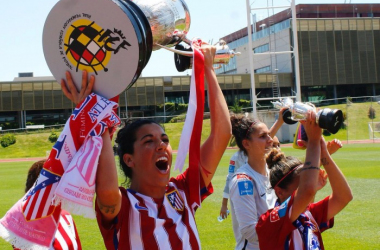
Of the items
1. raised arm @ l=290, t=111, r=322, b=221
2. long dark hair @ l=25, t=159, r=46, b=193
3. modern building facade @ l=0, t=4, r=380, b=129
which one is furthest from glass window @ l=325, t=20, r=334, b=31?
raised arm @ l=290, t=111, r=322, b=221

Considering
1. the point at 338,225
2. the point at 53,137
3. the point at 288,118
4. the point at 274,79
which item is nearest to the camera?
the point at 288,118

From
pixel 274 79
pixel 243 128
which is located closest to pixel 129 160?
pixel 243 128

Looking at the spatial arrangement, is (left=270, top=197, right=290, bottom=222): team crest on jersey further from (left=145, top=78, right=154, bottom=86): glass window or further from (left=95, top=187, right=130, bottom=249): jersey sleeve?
(left=145, top=78, right=154, bottom=86): glass window

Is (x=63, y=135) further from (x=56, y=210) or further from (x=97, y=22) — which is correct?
(x=97, y=22)

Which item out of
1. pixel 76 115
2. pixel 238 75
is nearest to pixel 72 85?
pixel 76 115

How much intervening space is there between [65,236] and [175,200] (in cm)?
111

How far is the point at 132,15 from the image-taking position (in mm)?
2338

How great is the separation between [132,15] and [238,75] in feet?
203

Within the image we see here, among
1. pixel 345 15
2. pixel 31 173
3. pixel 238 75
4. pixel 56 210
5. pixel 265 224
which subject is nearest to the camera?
pixel 56 210

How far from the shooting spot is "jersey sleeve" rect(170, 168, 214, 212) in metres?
2.91

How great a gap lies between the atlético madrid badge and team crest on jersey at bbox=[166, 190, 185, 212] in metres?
0.77

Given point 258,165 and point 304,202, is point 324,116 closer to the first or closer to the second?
point 304,202

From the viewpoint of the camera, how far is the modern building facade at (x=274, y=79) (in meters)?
59.2

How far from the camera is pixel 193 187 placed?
291cm
